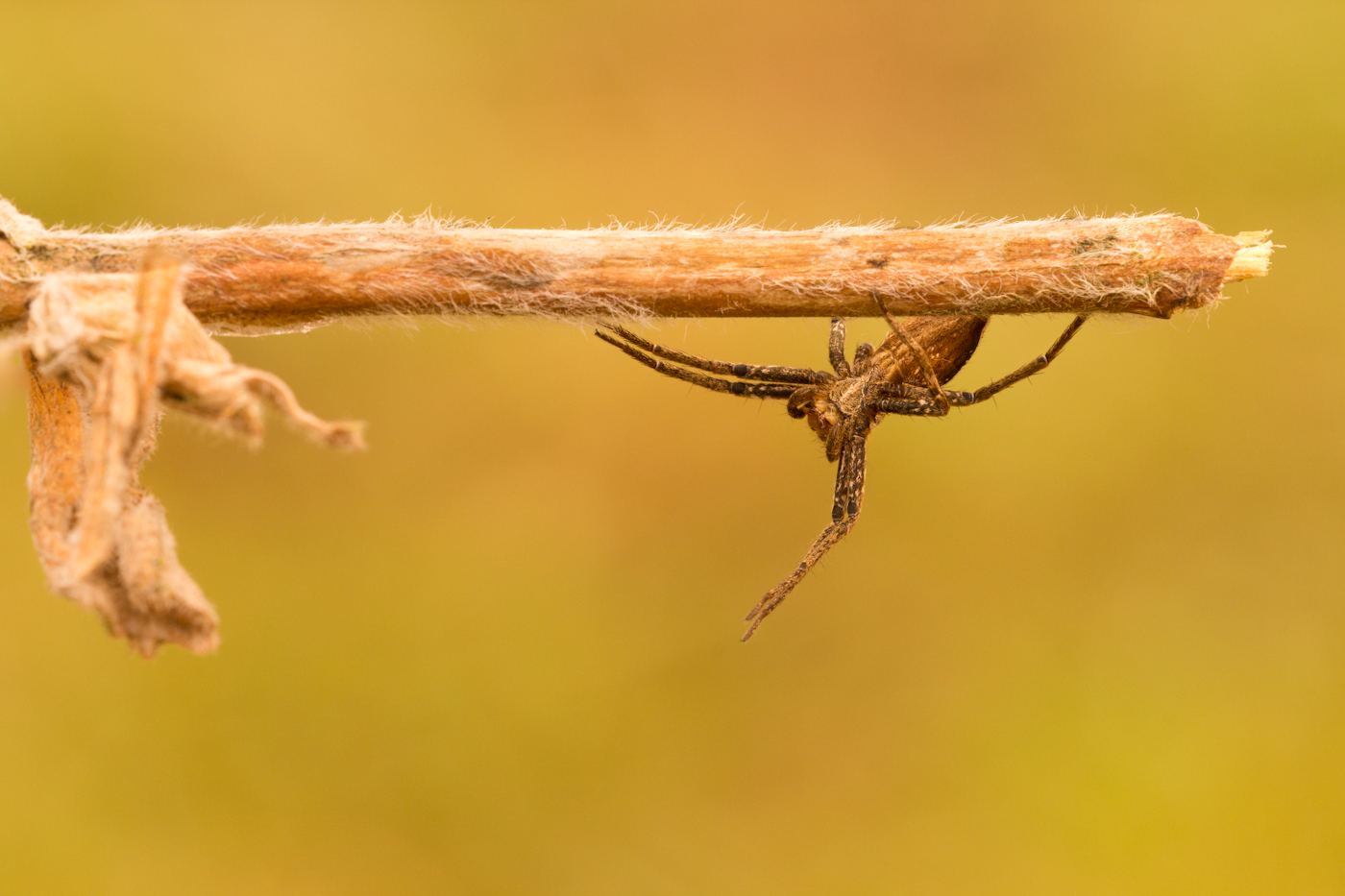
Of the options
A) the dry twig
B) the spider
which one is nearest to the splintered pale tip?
the dry twig

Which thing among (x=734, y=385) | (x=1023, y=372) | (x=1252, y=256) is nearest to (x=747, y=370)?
(x=734, y=385)

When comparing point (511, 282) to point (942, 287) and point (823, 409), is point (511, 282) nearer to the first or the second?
point (942, 287)

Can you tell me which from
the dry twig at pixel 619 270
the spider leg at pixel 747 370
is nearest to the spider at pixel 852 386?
the spider leg at pixel 747 370

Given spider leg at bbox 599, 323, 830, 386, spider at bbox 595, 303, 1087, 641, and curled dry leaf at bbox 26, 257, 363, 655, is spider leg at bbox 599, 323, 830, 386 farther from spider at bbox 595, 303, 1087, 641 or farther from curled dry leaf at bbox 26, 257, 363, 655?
curled dry leaf at bbox 26, 257, 363, 655

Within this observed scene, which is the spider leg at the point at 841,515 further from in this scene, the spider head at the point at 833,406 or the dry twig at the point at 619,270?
the dry twig at the point at 619,270

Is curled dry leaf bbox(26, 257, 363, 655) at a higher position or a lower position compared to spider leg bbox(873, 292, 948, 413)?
lower
